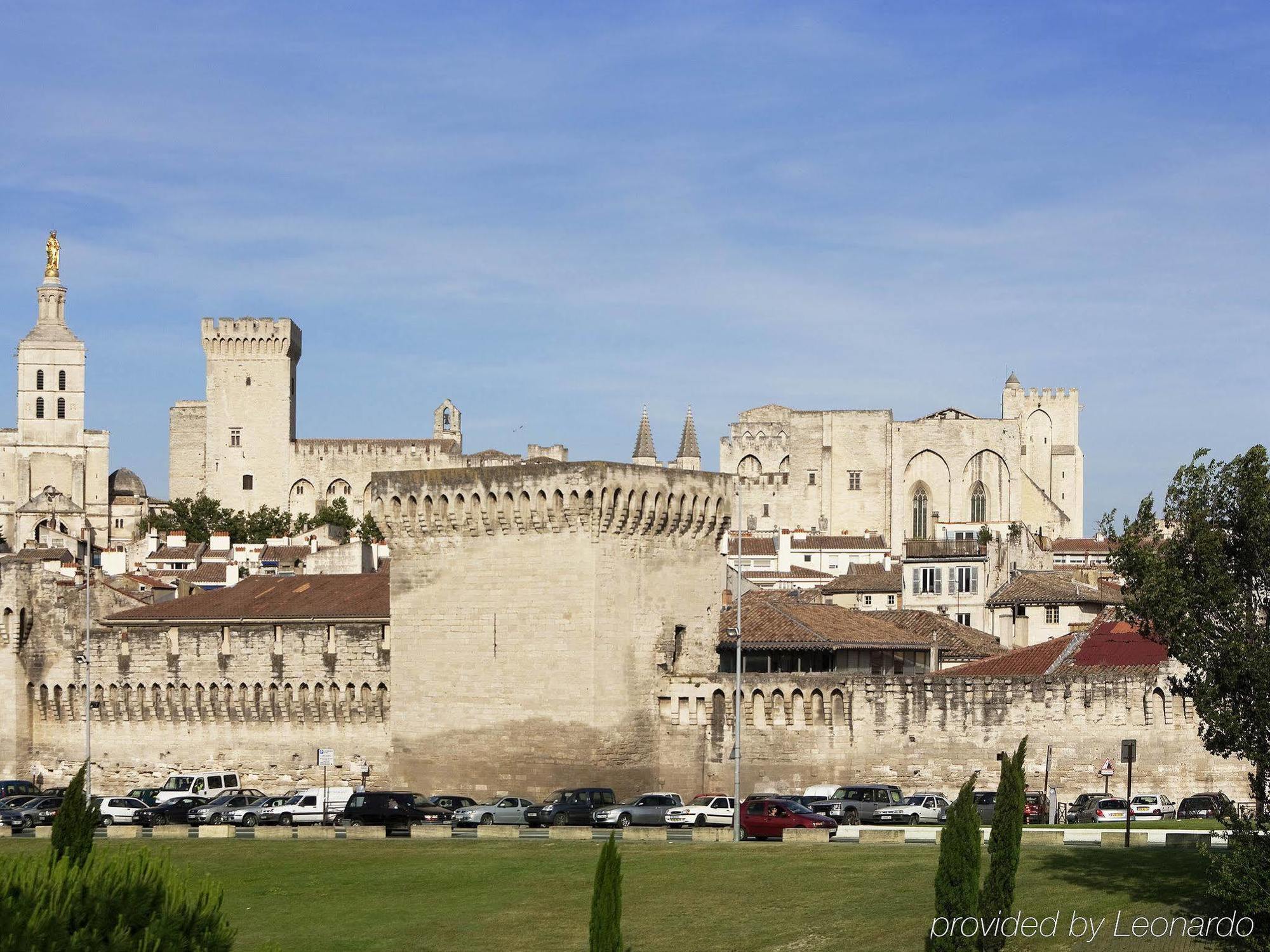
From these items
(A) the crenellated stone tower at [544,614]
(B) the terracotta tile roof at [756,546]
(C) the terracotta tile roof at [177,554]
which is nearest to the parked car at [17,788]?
(A) the crenellated stone tower at [544,614]

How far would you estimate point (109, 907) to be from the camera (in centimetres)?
2984

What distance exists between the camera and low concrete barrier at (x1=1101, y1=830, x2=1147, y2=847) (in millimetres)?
45375

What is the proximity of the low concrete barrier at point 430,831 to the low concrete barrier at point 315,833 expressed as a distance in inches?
75.3

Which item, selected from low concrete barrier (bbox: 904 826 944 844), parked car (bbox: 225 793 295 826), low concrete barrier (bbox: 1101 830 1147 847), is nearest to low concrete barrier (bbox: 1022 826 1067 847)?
low concrete barrier (bbox: 1101 830 1147 847)

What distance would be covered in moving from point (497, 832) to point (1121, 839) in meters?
14.0

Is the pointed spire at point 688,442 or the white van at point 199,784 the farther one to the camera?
the pointed spire at point 688,442

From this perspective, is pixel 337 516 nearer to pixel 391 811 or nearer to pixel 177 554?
pixel 177 554

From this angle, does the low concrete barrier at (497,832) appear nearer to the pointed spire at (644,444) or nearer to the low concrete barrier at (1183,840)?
the low concrete barrier at (1183,840)

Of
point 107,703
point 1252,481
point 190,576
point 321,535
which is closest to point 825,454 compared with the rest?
point 321,535

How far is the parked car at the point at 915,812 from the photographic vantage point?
177 feet

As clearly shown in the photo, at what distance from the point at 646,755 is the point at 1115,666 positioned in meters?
12.8

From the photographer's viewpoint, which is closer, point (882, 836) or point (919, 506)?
point (882, 836)

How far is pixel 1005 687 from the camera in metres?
58.9

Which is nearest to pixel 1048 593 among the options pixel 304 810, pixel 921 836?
pixel 304 810
